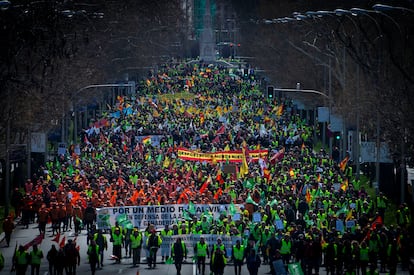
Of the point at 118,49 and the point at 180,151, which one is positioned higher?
the point at 118,49

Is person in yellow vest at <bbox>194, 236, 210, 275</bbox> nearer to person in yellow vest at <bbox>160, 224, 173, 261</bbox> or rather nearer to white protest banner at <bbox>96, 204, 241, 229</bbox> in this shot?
person in yellow vest at <bbox>160, 224, 173, 261</bbox>

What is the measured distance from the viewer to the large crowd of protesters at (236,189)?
41.8 m

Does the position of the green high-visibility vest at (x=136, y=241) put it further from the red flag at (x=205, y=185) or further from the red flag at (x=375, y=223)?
the red flag at (x=205, y=185)

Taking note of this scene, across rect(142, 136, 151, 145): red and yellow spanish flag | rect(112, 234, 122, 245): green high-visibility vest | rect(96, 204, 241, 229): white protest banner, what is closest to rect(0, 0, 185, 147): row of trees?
rect(142, 136, 151, 145): red and yellow spanish flag

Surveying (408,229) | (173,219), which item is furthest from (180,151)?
(408,229)

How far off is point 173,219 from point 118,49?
79.9m

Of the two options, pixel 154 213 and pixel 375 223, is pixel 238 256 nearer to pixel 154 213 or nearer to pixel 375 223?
pixel 375 223

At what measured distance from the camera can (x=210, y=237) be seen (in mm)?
43188

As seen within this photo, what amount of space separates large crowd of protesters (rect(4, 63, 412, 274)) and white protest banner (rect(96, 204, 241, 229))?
94 centimetres

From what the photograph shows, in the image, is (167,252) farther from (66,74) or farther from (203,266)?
(66,74)

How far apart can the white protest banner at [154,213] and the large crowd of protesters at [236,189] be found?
94 centimetres

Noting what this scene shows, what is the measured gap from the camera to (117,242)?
43.9 m

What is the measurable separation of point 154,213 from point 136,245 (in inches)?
142

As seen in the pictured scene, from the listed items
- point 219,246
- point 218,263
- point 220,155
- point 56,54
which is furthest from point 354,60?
point 218,263
